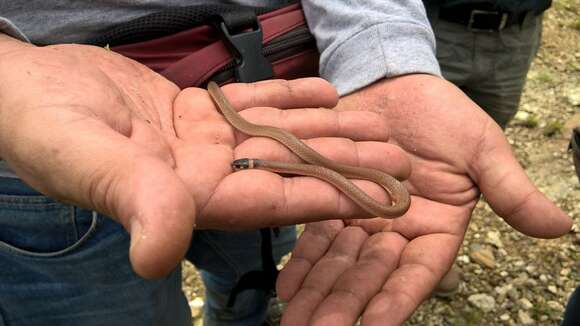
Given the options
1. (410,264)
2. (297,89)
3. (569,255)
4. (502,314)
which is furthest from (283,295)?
(569,255)

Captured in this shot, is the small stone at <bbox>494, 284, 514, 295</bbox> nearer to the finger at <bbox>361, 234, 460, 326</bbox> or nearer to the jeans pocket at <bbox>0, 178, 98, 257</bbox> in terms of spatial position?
the finger at <bbox>361, 234, 460, 326</bbox>

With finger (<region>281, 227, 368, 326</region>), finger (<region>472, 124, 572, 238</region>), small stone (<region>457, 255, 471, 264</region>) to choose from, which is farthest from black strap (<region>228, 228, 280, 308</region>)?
small stone (<region>457, 255, 471, 264</region>)

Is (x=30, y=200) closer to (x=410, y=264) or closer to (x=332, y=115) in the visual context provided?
(x=332, y=115)

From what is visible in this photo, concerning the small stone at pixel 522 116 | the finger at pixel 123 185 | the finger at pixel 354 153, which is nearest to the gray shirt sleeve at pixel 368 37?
the finger at pixel 354 153

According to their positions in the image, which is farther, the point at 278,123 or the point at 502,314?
the point at 502,314

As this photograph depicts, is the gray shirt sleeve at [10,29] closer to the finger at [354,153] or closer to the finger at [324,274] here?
the finger at [354,153]
